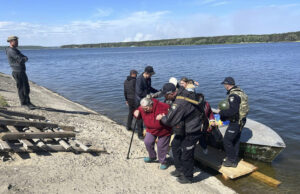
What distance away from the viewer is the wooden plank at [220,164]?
609 centimetres

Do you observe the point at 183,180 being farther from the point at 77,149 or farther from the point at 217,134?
the point at 77,149

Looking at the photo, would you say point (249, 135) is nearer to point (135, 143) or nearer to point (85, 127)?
point (135, 143)

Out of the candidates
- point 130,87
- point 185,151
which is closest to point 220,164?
point 185,151

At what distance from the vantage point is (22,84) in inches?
358

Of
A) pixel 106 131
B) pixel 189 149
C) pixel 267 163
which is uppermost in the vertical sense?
pixel 189 149

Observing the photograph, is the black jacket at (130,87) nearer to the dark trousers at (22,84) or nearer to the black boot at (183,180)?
the black boot at (183,180)

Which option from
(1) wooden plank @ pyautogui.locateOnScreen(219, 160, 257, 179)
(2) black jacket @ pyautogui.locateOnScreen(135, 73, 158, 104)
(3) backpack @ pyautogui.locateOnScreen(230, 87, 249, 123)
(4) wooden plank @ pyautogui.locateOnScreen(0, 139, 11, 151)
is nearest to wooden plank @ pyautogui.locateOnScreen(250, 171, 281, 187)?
(1) wooden plank @ pyautogui.locateOnScreen(219, 160, 257, 179)

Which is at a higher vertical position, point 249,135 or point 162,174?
point 249,135

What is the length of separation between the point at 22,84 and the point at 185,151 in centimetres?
721

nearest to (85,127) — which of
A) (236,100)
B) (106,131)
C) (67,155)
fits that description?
(106,131)

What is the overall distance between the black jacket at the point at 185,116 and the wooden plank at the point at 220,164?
2.00 metres

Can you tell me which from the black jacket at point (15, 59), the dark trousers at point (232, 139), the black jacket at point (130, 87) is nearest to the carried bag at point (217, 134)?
the dark trousers at point (232, 139)

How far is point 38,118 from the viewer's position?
7.96 m

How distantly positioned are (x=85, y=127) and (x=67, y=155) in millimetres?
2907
